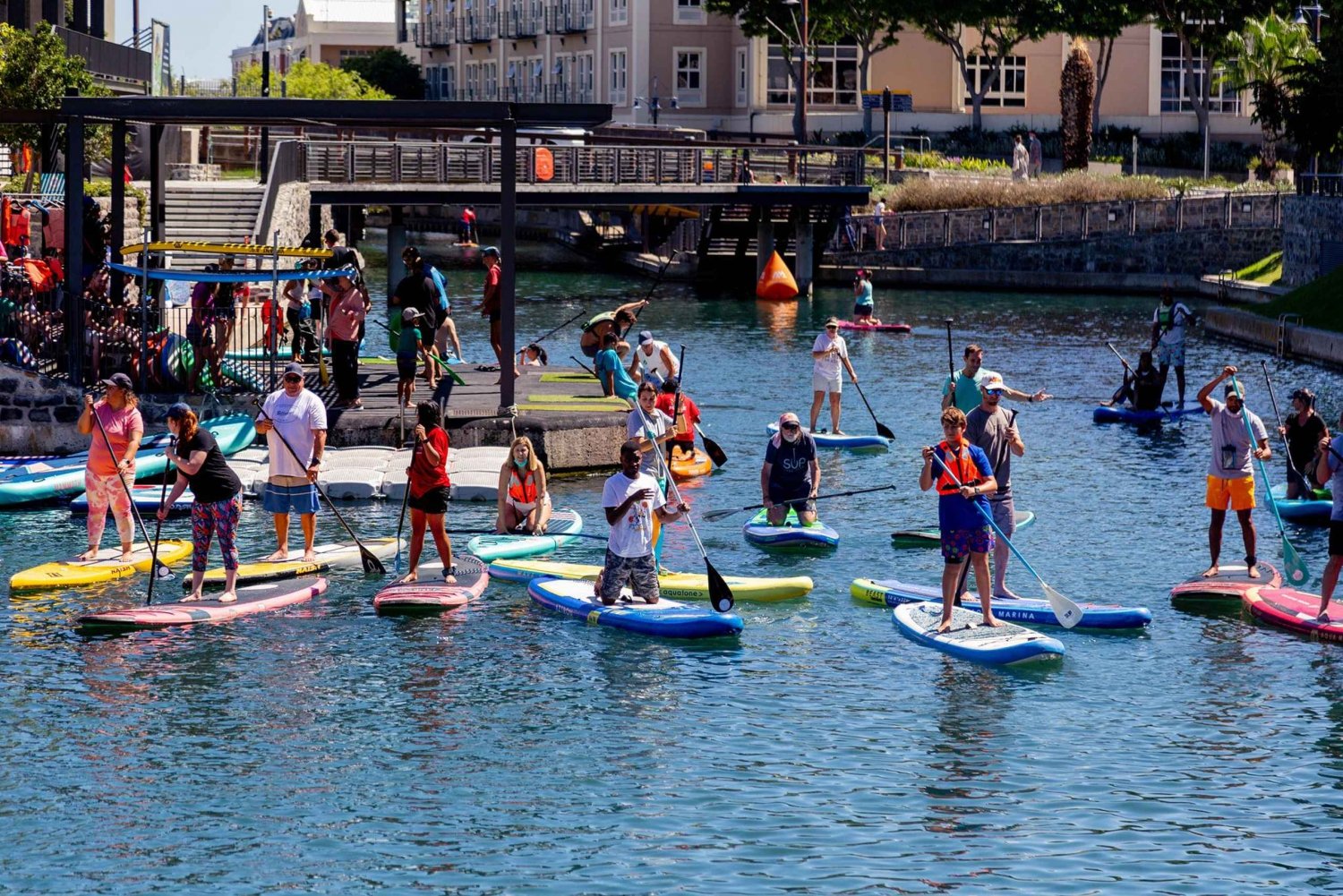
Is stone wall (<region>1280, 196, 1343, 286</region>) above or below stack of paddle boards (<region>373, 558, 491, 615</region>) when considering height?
above

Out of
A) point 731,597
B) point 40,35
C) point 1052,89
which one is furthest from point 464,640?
point 1052,89

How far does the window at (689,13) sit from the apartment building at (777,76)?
0.13 feet

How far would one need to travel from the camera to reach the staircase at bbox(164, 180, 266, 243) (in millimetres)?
42469

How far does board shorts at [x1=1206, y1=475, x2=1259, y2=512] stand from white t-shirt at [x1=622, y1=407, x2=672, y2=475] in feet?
17.4

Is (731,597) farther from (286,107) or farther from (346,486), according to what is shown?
(286,107)

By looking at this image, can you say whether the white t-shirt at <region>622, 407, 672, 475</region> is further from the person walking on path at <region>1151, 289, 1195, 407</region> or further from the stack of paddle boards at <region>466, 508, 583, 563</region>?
the person walking on path at <region>1151, 289, 1195, 407</region>

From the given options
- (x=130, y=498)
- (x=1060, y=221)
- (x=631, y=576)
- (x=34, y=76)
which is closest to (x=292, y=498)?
(x=130, y=498)

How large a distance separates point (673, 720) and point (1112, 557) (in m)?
7.43

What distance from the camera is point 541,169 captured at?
166ft

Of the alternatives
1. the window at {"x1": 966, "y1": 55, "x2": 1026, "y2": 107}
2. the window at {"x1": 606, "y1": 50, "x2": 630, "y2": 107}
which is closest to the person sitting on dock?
the window at {"x1": 966, "y1": 55, "x2": 1026, "y2": 107}

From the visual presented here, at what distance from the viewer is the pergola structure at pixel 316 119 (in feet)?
79.2

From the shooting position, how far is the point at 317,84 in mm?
94688

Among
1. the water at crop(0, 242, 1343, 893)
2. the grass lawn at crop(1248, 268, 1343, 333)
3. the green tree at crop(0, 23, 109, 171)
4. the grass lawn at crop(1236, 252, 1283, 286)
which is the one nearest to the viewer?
the water at crop(0, 242, 1343, 893)

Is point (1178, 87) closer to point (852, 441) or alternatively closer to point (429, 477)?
point (852, 441)
